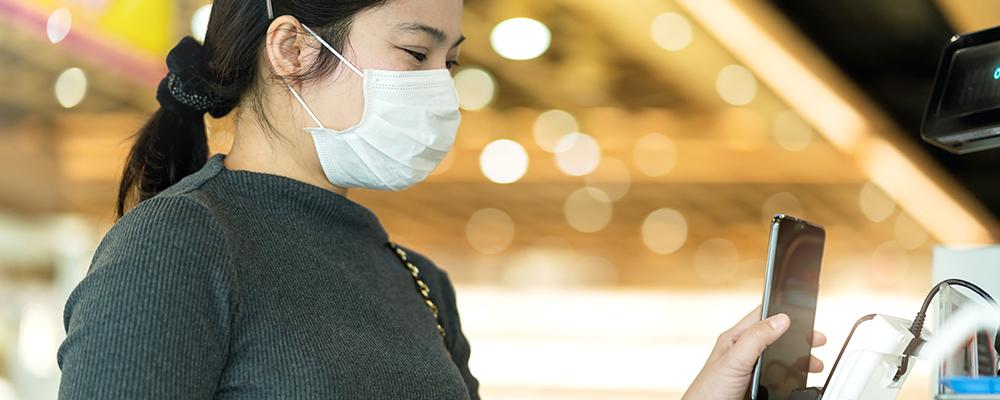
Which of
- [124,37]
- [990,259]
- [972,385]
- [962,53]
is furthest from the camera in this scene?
[124,37]

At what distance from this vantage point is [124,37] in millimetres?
3080

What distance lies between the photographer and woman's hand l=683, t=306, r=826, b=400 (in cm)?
113

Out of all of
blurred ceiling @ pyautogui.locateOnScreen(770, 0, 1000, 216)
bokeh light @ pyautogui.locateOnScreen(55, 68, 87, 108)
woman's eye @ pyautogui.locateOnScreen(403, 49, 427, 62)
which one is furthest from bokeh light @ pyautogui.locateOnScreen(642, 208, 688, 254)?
woman's eye @ pyautogui.locateOnScreen(403, 49, 427, 62)

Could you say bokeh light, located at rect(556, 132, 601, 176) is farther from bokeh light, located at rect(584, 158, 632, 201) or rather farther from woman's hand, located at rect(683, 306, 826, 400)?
woman's hand, located at rect(683, 306, 826, 400)

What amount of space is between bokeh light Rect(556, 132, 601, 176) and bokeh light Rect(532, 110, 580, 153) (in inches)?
1.7

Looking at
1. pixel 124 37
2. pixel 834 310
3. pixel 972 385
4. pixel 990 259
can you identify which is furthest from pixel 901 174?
pixel 972 385

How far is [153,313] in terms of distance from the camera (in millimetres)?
974

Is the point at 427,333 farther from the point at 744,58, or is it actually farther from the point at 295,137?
the point at 744,58

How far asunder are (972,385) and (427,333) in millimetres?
704

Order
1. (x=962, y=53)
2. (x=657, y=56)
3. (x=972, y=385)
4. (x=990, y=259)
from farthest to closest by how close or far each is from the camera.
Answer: (x=657, y=56), (x=990, y=259), (x=962, y=53), (x=972, y=385)

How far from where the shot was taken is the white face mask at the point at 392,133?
1.26 meters

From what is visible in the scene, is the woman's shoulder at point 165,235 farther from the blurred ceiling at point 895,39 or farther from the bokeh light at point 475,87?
the bokeh light at point 475,87

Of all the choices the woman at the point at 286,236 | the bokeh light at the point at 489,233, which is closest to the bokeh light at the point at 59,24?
the woman at the point at 286,236

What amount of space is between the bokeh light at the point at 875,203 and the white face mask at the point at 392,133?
4.81 meters
